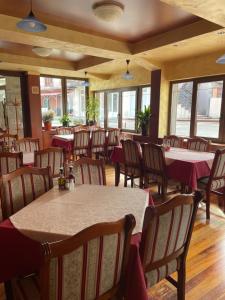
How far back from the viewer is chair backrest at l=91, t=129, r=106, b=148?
522 cm

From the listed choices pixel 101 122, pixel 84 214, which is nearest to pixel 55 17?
pixel 84 214

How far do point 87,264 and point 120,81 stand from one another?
676 cm

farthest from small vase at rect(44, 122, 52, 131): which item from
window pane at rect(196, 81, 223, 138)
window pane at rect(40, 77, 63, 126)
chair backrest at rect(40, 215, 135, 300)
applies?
chair backrest at rect(40, 215, 135, 300)

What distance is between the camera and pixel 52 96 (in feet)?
25.2

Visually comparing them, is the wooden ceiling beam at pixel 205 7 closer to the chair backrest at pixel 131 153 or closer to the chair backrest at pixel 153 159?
the chair backrest at pixel 153 159

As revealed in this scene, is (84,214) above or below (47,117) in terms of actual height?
below

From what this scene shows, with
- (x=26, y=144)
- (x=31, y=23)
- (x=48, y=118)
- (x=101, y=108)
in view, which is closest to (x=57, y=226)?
(x=31, y=23)

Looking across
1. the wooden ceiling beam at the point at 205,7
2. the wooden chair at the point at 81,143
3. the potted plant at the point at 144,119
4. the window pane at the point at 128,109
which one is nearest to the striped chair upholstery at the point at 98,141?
the wooden chair at the point at 81,143

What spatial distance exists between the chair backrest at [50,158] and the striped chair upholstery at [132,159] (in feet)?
3.43

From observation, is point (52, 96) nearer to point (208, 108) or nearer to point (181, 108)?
point (181, 108)

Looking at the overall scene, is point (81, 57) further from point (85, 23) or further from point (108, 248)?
point (108, 248)

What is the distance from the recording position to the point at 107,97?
785cm

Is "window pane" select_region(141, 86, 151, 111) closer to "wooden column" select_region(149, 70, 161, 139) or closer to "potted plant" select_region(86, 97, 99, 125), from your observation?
"wooden column" select_region(149, 70, 161, 139)

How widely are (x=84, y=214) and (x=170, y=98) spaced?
4.98 meters
